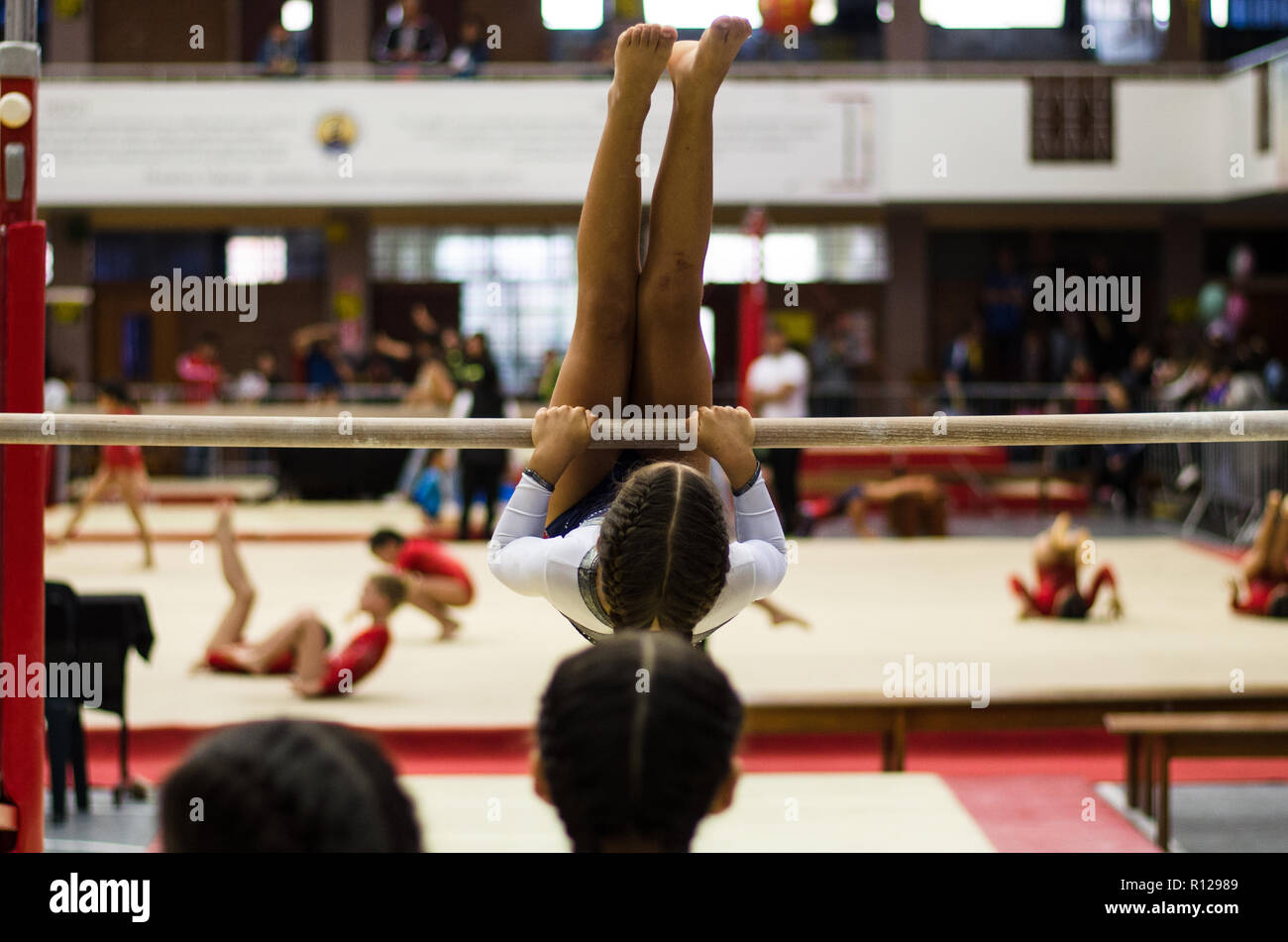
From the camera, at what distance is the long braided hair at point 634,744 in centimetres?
108

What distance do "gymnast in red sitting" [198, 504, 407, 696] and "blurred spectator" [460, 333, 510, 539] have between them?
10.5ft

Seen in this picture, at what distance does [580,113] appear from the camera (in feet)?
38.5

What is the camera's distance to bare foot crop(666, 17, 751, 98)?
236cm

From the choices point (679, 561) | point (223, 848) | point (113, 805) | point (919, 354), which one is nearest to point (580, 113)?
point (919, 354)

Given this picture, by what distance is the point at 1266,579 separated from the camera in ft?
20.5

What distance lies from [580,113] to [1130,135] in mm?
4916

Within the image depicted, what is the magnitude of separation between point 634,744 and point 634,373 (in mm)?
1597
